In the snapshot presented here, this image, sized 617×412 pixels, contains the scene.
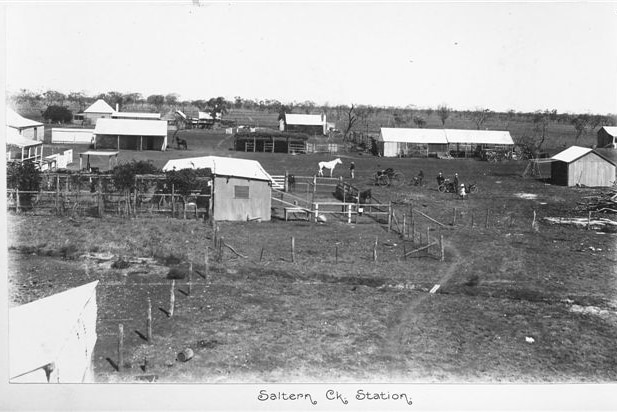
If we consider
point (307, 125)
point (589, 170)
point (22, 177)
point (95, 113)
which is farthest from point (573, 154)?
point (95, 113)

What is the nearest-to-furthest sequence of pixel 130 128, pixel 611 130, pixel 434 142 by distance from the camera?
pixel 130 128, pixel 434 142, pixel 611 130

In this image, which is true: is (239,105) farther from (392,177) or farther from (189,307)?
(189,307)

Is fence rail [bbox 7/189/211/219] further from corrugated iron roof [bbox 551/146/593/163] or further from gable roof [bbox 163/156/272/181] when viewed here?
corrugated iron roof [bbox 551/146/593/163]

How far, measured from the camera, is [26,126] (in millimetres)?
49500

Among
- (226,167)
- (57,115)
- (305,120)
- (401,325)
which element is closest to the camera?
(401,325)

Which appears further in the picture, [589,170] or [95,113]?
[95,113]

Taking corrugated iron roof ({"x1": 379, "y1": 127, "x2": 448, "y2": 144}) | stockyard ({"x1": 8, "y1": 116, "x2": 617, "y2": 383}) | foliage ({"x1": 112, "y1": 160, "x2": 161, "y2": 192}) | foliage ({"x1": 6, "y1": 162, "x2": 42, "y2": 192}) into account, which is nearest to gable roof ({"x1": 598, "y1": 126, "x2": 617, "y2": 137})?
corrugated iron roof ({"x1": 379, "y1": 127, "x2": 448, "y2": 144})

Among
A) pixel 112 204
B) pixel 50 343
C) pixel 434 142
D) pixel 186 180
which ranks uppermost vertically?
pixel 434 142

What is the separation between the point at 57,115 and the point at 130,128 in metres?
26.4

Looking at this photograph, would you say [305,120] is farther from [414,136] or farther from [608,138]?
[608,138]

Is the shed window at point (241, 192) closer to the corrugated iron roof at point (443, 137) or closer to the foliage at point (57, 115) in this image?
the corrugated iron roof at point (443, 137)

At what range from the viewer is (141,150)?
182 ft

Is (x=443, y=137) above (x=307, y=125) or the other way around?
the other way around

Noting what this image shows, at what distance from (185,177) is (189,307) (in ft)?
38.4
